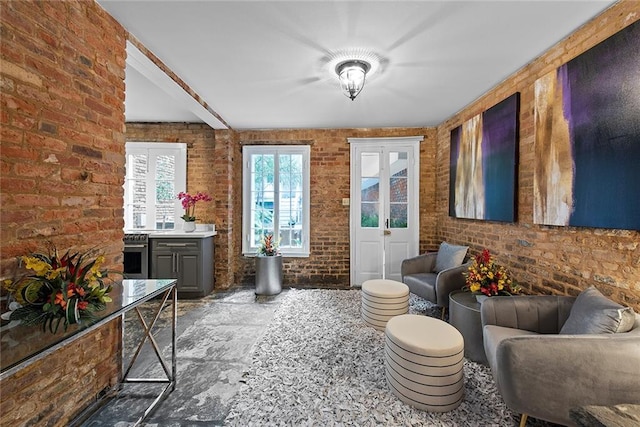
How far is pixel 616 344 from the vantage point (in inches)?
52.4

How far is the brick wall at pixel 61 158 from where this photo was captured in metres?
1.31

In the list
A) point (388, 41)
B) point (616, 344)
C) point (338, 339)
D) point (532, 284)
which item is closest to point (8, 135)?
point (388, 41)

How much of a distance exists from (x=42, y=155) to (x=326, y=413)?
2347mm

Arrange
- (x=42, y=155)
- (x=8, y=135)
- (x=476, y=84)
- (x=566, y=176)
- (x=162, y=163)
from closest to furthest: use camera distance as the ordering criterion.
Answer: (x=8, y=135)
(x=42, y=155)
(x=566, y=176)
(x=476, y=84)
(x=162, y=163)

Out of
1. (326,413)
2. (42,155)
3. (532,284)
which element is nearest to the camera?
(42,155)

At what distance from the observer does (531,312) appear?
1966 mm

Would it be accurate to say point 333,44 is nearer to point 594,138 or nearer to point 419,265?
point 594,138

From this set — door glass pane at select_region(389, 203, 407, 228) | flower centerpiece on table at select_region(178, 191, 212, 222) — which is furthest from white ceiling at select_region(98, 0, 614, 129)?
door glass pane at select_region(389, 203, 407, 228)

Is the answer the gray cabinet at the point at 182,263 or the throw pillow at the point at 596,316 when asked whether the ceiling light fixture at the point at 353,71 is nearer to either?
the throw pillow at the point at 596,316

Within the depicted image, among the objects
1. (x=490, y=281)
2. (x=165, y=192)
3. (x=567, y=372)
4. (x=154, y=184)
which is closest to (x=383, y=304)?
(x=490, y=281)

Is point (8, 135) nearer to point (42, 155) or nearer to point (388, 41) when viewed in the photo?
point (42, 155)

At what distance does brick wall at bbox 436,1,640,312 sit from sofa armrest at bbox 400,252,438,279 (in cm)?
63

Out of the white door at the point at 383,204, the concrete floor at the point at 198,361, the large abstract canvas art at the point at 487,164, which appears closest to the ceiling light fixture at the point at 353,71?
the large abstract canvas art at the point at 487,164

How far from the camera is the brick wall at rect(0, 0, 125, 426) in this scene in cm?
131
